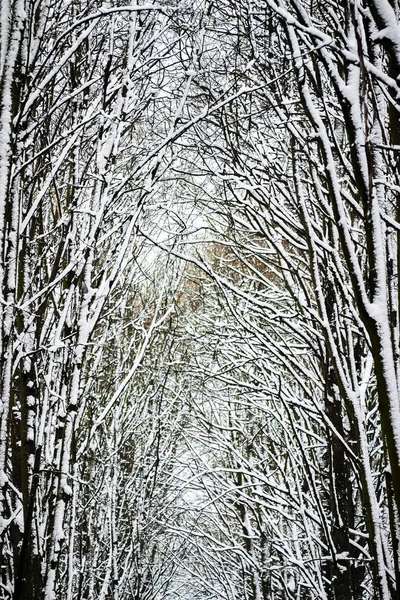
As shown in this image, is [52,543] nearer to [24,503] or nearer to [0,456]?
[24,503]

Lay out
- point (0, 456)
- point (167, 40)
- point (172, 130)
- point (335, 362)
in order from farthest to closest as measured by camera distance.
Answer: point (167, 40), point (172, 130), point (335, 362), point (0, 456)

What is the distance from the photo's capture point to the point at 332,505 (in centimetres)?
227

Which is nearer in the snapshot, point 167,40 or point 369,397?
point 167,40

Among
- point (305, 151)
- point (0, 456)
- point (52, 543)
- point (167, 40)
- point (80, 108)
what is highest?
point (167, 40)

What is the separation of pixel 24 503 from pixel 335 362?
5.00 feet

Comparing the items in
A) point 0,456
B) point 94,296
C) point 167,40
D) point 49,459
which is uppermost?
point 167,40

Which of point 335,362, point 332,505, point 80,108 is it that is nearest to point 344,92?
point 335,362

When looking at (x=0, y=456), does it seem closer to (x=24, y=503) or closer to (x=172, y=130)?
(x=24, y=503)

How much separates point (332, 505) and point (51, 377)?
1.55 metres

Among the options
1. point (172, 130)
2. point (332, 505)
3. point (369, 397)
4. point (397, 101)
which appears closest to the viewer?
point (397, 101)

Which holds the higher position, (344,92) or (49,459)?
(344,92)

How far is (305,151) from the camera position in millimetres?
2502

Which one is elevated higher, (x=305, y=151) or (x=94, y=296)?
(x=305, y=151)

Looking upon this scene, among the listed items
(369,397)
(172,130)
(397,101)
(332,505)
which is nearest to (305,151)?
(172,130)
